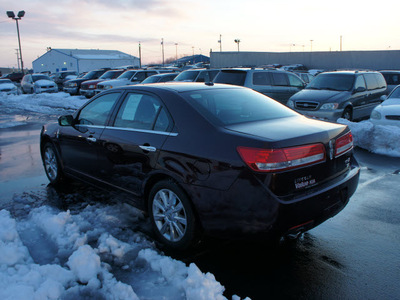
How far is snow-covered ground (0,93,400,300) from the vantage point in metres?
2.84

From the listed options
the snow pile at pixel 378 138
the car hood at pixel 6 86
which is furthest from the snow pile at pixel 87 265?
the car hood at pixel 6 86

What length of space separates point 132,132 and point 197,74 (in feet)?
39.9

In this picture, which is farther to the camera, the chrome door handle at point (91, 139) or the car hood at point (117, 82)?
the car hood at point (117, 82)

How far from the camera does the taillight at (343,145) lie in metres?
3.47

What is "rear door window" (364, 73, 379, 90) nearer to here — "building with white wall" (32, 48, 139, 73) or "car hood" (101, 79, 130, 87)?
"car hood" (101, 79, 130, 87)

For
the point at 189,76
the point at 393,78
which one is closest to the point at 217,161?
the point at 189,76

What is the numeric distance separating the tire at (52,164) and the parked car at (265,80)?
7252 mm

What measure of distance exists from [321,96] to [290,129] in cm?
788

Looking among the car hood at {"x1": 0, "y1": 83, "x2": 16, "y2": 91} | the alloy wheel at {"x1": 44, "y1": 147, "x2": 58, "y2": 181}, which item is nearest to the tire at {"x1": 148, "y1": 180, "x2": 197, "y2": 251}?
the alloy wheel at {"x1": 44, "y1": 147, "x2": 58, "y2": 181}

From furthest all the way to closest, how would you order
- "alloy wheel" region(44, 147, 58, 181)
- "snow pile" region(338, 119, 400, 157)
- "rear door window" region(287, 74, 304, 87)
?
1. "rear door window" region(287, 74, 304, 87)
2. "snow pile" region(338, 119, 400, 157)
3. "alloy wheel" region(44, 147, 58, 181)

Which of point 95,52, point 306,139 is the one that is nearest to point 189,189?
point 306,139

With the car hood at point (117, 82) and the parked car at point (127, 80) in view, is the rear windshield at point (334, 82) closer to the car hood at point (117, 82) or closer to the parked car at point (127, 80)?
→ the parked car at point (127, 80)

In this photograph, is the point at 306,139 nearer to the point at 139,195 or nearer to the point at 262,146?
the point at 262,146

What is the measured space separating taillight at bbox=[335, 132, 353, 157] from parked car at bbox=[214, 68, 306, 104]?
8.38 meters
